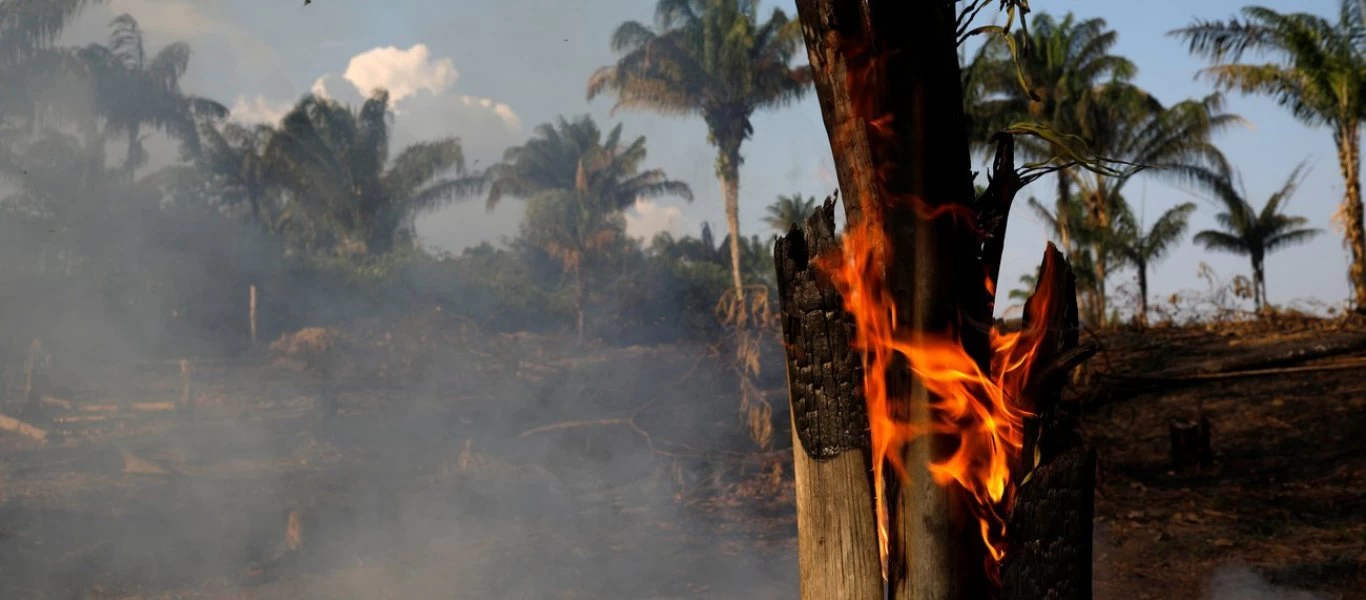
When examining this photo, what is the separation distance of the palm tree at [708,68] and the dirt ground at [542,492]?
583 inches

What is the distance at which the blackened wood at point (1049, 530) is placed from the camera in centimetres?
232

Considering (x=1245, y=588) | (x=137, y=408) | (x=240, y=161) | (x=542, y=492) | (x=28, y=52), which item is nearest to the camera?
(x=1245, y=588)

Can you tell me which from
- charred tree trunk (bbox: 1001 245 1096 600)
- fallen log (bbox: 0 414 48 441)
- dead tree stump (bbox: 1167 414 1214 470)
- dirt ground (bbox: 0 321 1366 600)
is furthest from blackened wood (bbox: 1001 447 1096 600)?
fallen log (bbox: 0 414 48 441)

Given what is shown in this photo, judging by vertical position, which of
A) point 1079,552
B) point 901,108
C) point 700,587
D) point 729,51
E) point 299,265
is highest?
point 729,51

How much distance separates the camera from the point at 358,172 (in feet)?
105

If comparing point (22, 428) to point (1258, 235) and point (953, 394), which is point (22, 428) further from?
point (1258, 235)

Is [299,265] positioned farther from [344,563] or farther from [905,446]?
[905,446]

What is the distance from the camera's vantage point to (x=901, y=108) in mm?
2396

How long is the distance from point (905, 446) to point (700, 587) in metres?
5.39

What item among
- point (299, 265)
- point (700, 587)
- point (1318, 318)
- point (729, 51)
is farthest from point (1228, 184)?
point (299, 265)

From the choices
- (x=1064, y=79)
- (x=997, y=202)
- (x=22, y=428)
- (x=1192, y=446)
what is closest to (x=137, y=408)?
(x=22, y=428)

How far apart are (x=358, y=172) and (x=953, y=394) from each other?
1294 inches

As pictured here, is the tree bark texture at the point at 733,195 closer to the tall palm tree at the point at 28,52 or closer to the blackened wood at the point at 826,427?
the tall palm tree at the point at 28,52

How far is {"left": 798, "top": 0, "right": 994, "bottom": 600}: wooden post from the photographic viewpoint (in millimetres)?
2391
